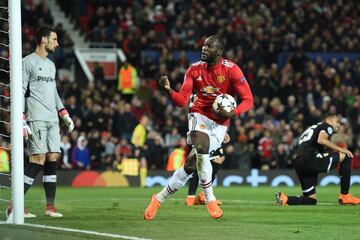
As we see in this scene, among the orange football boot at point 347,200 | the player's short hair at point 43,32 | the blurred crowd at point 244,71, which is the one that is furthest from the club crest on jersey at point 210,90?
the blurred crowd at point 244,71

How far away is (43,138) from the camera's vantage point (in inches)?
445

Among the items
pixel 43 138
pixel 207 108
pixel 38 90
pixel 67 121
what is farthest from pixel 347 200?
pixel 38 90

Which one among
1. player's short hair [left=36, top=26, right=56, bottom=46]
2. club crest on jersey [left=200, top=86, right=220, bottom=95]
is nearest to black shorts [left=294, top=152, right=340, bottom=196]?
club crest on jersey [left=200, top=86, right=220, bottom=95]

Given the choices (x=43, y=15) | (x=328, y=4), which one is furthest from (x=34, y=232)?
(x=328, y=4)

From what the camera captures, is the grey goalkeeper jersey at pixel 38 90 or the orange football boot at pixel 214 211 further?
the grey goalkeeper jersey at pixel 38 90

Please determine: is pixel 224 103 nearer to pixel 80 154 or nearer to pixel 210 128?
pixel 210 128

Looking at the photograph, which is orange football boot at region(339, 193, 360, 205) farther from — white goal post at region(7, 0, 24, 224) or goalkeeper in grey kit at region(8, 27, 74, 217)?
white goal post at region(7, 0, 24, 224)

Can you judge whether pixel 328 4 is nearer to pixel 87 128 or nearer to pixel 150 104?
pixel 150 104

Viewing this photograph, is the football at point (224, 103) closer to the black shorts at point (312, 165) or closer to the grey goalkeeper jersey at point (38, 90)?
the grey goalkeeper jersey at point (38, 90)

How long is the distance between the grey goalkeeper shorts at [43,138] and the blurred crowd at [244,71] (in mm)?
11155

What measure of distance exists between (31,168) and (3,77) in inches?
516

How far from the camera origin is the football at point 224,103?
10.8 m

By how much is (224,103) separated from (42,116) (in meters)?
2.33

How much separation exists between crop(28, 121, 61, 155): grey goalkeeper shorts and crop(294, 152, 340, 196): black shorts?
15.2 feet
